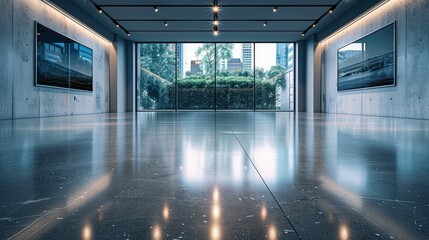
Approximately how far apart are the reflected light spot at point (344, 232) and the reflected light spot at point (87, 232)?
798 mm

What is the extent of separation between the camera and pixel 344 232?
3.71 feet

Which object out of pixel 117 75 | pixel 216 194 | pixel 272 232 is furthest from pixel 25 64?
pixel 272 232

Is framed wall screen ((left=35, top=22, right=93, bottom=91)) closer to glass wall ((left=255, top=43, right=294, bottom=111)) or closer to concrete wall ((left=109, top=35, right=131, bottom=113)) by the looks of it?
concrete wall ((left=109, top=35, right=131, bottom=113))

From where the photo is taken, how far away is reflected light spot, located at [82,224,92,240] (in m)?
1.08

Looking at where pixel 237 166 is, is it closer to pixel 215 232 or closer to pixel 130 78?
pixel 215 232

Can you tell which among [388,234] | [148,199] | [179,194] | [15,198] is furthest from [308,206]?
[15,198]

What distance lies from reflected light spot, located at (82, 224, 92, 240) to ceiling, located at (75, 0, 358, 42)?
41.2 ft

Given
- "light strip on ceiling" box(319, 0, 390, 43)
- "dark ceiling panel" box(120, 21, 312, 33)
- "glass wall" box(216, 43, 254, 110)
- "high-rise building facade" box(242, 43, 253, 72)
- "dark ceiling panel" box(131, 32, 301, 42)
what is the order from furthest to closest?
"glass wall" box(216, 43, 254, 110) → "high-rise building facade" box(242, 43, 253, 72) → "dark ceiling panel" box(131, 32, 301, 42) → "dark ceiling panel" box(120, 21, 312, 33) → "light strip on ceiling" box(319, 0, 390, 43)

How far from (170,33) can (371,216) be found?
18.2 metres

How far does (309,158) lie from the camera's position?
8.68 feet

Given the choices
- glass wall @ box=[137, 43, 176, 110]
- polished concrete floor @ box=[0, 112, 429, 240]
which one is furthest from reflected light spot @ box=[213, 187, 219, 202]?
glass wall @ box=[137, 43, 176, 110]

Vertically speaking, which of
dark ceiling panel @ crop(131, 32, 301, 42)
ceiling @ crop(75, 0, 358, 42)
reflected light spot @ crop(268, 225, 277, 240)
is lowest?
reflected light spot @ crop(268, 225, 277, 240)

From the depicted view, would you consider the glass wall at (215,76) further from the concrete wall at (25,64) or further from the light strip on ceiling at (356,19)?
the concrete wall at (25,64)

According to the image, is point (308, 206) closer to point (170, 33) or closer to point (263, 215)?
point (263, 215)
